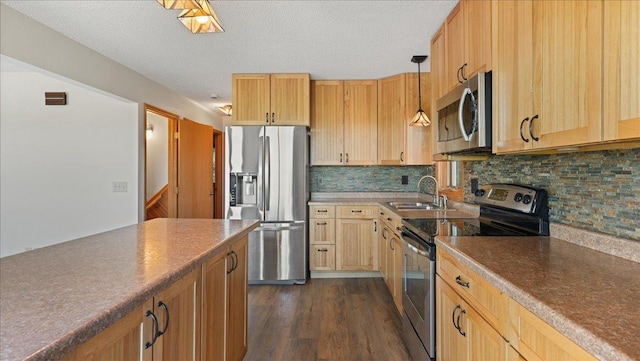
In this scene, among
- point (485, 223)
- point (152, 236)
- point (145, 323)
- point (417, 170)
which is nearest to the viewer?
point (145, 323)

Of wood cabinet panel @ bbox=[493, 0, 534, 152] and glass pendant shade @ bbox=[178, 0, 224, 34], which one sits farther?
glass pendant shade @ bbox=[178, 0, 224, 34]

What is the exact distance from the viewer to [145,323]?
89 cm

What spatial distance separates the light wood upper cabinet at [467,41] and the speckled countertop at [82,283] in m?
1.68

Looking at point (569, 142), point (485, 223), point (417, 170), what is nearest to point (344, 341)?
point (485, 223)

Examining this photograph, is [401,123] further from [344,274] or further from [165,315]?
[165,315]

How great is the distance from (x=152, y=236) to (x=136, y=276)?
652 mm

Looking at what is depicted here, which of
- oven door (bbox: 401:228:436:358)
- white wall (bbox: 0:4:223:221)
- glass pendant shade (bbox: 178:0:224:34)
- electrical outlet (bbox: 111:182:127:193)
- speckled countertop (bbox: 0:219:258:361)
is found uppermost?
white wall (bbox: 0:4:223:221)

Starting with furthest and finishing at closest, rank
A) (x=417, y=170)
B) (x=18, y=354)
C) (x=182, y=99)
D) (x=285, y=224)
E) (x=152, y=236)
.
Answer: (x=182, y=99)
(x=417, y=170)
(x=285, y=224)
(x=152, y=236)
(x=18, y=354)

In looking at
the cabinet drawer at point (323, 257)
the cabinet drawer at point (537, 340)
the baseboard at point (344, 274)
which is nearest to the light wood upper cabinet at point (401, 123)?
the cabinet drawer at point (323, 257)

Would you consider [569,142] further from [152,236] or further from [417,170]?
[417,170]

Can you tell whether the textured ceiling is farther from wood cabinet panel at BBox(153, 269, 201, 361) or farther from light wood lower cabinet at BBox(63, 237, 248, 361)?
wood cabinet panel at BBox(153, 269, 201, 361)

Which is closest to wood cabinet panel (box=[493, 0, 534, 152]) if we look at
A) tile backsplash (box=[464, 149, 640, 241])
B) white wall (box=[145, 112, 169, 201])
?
tile backsplash (box=[464, 149, 640, 241])

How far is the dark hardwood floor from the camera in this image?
2.12 metres

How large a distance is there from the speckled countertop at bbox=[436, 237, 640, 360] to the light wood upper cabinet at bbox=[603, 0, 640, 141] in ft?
1.43
